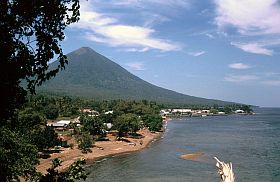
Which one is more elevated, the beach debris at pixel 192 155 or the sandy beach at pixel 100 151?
the beach debris at pixel 192 155

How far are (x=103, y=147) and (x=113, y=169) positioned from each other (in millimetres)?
15491

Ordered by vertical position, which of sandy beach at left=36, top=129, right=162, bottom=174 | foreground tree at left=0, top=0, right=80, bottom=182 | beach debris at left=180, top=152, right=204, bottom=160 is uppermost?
foreground tree at left=0, top=0, right=80, bottom=182

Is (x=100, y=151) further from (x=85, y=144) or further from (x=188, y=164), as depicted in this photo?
(x=188, y=164)

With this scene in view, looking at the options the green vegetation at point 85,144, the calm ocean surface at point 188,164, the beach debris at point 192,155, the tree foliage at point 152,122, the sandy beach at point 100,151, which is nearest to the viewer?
the calm ocean surface at point 188,164

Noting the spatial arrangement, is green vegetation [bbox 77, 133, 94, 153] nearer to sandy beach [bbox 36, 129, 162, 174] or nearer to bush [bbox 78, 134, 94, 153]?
bush [bbox 78, 134, 94, 153]

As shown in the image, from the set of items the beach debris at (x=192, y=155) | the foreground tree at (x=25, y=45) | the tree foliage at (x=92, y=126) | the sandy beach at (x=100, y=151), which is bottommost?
the sandy beach at (x=100, y=151)

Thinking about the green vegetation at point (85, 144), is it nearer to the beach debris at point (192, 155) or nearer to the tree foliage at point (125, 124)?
the tree foliage at point (125, 124)


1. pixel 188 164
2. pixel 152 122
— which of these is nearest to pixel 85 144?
pixel 188 164

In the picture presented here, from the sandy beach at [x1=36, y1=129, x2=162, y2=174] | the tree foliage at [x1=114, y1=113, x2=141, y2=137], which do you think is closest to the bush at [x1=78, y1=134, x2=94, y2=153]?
the sandy beach at [x1=36, y1=129, x2=162, y2=174]

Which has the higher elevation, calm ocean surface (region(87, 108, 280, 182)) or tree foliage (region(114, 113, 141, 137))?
tree foliage (region(114, 113, 141, 137))

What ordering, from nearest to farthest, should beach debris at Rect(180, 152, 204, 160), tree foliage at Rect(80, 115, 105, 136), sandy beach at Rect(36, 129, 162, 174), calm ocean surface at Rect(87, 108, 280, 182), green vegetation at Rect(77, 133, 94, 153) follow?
calm ocean surface at Rect(87, 108, 280, 182), sandy beach at Rect(36, 129, 162, 174), beach debris at Rect(180, 152, 204, 160), green vegetation at Rect(77, 133, 94, 153), tree foliage at Rect(80, 115, 105, 136)

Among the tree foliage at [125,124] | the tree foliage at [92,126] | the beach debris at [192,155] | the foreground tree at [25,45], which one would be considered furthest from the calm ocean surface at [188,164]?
the foreground tree at [25,45]

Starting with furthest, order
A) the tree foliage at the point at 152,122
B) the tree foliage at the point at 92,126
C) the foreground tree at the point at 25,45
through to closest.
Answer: the tree foliage at the point at 152,122, the tree foliage at the point at 92,126, the foreground tree at the point at 25,45

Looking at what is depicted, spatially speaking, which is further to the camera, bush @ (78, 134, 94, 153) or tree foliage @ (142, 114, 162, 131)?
tree foliage @ (142, 114, 162, 131)
